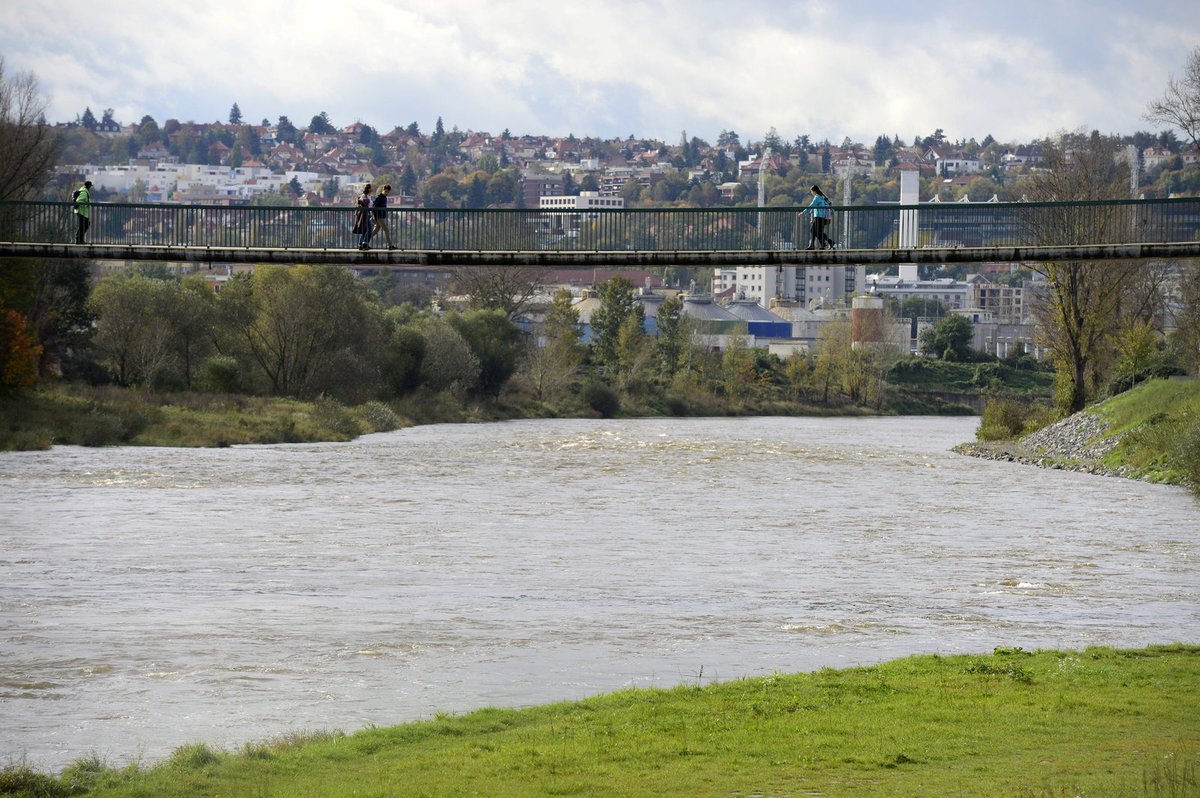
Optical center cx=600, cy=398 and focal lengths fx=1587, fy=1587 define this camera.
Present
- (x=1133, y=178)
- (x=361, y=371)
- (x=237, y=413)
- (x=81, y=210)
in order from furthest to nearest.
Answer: (x=1133, y=178) → (x=361, y=371) → (x=237, y=413) → (x=81, y=210)

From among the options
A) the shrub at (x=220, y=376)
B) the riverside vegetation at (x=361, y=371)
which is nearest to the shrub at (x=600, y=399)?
the riverside vegetation at (x=361, y=371)

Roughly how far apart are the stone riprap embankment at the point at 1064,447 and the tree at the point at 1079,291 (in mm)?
2957

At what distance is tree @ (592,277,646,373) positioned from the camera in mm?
113062

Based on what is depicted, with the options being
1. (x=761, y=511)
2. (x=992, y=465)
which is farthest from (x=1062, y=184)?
(x=761, y=511)

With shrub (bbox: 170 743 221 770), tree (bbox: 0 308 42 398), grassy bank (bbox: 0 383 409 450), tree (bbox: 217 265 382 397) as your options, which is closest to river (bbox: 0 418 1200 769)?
shrub (bbox: 170 743 221 770)

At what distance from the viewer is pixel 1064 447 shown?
61031 mm

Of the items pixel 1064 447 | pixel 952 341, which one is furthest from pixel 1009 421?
pixel 952 341

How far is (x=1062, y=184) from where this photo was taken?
64.9 metres

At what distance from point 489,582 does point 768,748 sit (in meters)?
13.6

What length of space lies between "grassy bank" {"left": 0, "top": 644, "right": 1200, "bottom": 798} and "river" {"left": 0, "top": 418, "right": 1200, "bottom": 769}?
150cm

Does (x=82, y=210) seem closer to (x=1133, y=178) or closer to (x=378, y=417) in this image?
(x=378, y=417)

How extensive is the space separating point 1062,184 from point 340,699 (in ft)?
171

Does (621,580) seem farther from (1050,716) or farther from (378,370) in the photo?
(378,370)

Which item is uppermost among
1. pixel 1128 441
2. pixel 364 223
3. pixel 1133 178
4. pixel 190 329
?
pixel 1133 178
